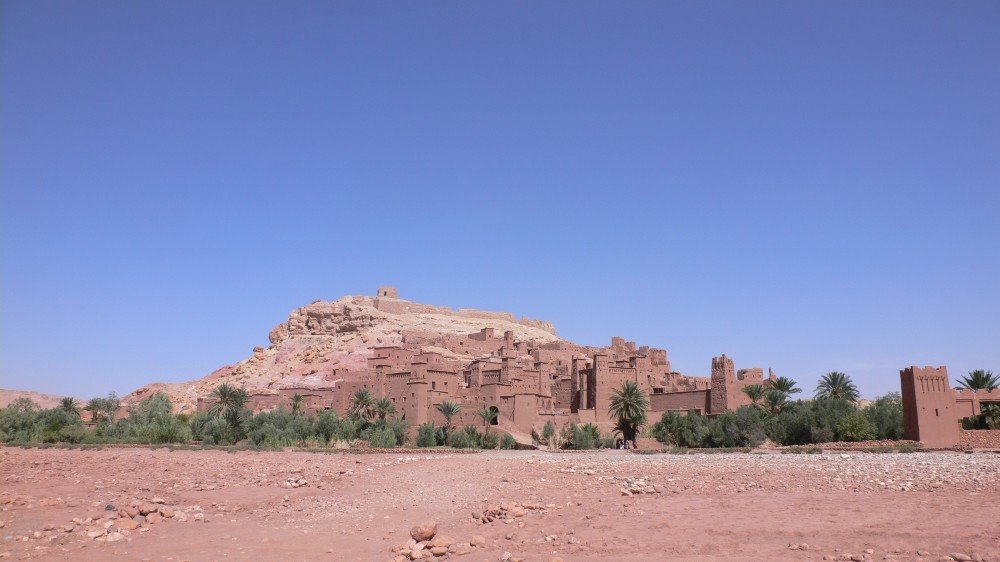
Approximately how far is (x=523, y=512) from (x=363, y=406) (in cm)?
3328

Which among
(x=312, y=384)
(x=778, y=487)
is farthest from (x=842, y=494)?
(x=312, y=384)

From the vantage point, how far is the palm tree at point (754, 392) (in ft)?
134

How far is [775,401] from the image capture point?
3972 centimetres

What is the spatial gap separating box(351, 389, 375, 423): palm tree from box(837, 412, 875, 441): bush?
1032 inches

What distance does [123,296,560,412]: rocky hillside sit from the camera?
210ft

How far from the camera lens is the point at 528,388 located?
4612 cm

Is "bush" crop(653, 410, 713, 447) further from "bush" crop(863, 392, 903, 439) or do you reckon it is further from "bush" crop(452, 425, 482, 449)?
"bush" crop(452, 425, 482, 449)

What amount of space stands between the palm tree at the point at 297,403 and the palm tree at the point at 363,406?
5.86 m

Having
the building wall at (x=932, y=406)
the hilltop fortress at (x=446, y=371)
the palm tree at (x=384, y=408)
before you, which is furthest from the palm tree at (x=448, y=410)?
the building wall at (x=932, y=406)

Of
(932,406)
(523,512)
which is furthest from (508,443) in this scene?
(523,512)

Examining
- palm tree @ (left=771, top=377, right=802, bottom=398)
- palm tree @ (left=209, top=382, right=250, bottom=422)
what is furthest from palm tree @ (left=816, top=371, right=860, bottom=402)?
palm tree @ (left=209, top=382, right=250, bottom=422)

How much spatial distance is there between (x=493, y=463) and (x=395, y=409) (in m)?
21.2

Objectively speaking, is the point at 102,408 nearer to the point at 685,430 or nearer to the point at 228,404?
the point at 228,404

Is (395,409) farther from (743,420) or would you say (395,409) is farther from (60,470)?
(60,470)
